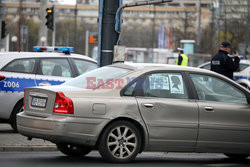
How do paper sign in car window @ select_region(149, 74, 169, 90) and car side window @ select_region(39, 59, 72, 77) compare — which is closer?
paper sign in car window @ select_region(149, 74, 169, 90)

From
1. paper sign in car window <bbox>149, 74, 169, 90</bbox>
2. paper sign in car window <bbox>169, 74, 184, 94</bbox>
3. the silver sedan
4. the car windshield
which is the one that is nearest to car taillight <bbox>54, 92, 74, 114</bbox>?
the silver sedan

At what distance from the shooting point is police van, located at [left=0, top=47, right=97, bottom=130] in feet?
40.9

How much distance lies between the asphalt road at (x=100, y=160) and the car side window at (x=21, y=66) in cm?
283

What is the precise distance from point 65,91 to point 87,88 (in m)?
0.36

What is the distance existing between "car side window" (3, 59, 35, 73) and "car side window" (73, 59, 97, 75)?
1.00 meters

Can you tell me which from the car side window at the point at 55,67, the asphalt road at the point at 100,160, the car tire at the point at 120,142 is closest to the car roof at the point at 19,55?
the car side window at the point at 55,67

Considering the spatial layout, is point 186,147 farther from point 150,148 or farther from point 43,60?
point 43,60

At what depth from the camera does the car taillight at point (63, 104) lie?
852cm

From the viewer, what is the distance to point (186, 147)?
9.27m

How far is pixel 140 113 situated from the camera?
8930mm

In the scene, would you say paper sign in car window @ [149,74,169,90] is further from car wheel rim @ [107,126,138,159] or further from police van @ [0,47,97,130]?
police van @ [0,47,97,130]

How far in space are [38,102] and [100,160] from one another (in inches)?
47.9

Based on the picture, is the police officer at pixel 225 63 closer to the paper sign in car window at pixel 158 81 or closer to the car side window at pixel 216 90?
the car side window at pixel 216 90

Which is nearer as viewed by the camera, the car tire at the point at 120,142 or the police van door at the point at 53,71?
the car tire at the point at 120,142
